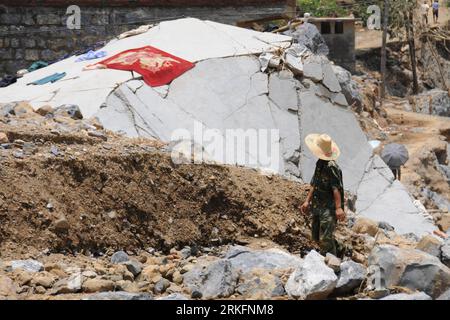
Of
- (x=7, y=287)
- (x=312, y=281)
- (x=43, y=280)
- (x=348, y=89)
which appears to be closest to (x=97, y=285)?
(x=43, y=280)

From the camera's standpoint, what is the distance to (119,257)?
6.91 metres

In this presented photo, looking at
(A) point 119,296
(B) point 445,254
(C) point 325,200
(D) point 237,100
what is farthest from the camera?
(D) point 237,100

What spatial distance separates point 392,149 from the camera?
528 inches

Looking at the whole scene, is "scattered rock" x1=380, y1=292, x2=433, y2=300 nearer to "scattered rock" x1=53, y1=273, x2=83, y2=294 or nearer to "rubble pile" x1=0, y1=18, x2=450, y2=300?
"rubble pile" x1=0, y1=18, x2=450, y2=300

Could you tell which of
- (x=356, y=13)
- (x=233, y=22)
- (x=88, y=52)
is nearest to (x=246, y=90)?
Result: (x=88, y=52)

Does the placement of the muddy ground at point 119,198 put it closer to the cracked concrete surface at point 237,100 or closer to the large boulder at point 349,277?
the cracked concrete surface at point 237,100

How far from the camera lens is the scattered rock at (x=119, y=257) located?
22.5ft

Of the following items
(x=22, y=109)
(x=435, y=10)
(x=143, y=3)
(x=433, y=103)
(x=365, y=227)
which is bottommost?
(x=433, y=103)

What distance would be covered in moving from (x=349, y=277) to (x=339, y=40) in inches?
768

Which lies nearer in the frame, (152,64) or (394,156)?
(152,64)

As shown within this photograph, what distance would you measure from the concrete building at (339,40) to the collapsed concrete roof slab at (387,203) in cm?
1334

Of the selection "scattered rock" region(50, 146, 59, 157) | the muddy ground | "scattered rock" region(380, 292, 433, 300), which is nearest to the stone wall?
the muddy ground

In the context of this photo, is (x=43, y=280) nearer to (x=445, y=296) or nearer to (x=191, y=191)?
(x=191, y=191)

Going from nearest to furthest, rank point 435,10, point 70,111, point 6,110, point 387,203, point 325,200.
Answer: point 325,200 < point 6,110 < point 70,111 < point 387,203 < point 435,10
